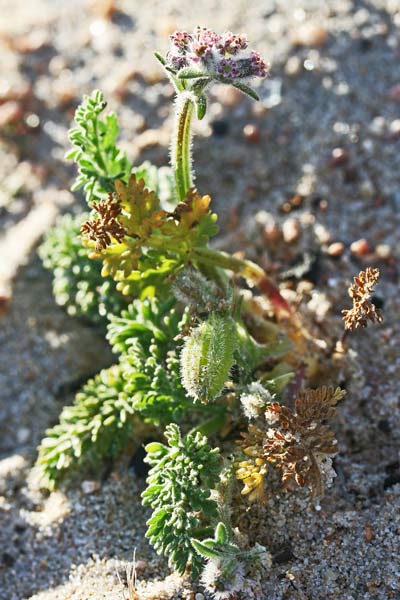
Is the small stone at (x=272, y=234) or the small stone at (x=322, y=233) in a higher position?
the small stone at (x=272, y=234)

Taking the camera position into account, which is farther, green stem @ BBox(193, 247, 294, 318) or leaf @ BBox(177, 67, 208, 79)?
green stem @ BBox(193, 247, 294, 318)

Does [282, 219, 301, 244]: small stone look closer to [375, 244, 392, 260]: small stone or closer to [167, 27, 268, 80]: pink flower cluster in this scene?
[375, 244, 392, 260]: small stone

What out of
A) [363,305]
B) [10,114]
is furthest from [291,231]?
[10,114]

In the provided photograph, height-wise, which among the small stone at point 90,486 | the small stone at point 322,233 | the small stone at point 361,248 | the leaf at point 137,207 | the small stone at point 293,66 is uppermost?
the leaf at point 137,207

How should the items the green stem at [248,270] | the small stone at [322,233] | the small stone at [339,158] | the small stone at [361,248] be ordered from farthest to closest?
1. the small stone at [339,158]
2. the small stone at [322,233]
3. the small stone at [361,248]
4. the green stem at [248,270]

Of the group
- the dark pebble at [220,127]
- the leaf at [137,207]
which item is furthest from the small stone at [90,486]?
the dark pebble at [220,127]

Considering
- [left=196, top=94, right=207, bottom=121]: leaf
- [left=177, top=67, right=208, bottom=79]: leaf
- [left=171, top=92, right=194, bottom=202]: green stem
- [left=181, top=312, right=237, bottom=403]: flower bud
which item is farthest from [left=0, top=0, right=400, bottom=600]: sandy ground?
[left=177, top=67, right=208, bottom=79]: leaf

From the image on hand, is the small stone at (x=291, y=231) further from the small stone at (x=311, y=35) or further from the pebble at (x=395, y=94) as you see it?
the small stone at (x=311, y=35)
